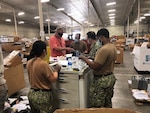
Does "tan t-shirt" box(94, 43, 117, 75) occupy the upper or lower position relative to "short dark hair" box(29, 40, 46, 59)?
lower

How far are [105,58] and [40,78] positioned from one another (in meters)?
0.88

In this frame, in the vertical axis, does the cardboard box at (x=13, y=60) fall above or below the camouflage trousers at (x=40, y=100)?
above

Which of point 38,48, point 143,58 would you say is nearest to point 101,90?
point 38,48

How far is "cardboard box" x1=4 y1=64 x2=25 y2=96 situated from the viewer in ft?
10.8

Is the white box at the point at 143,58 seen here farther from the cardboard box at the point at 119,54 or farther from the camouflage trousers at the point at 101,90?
the camouflage trousers at the point at 101,90

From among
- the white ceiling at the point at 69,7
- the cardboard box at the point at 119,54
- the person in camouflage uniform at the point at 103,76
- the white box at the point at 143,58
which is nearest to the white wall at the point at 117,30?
the white ceiling at the point at 69,7

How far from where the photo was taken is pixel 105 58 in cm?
198

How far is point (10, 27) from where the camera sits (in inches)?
647

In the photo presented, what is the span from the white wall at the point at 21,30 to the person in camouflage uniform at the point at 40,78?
14.7 metres

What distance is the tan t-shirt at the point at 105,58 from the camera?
197 cm

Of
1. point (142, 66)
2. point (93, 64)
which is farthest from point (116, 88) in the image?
point (93, 64)

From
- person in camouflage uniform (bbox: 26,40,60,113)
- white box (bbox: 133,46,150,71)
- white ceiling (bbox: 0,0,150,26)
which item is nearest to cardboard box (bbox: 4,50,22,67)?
person in camouflage uniform (bbox: 26,40,60,113)

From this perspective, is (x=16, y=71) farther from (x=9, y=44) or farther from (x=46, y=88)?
(x=9, y=44)

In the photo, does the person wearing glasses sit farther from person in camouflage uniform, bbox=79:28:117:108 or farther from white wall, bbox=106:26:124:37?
white wall, bbox=106:26:124:37
